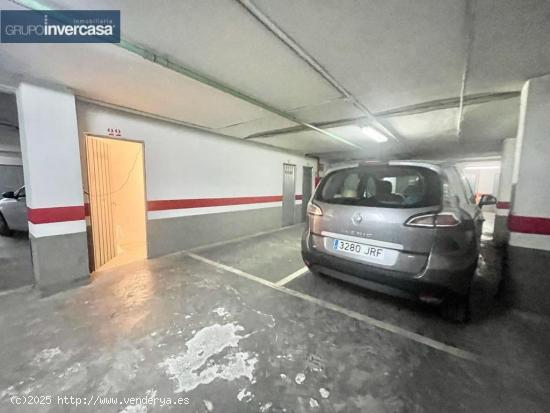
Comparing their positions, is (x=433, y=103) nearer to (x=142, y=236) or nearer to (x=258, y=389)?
(x=258, y=389)

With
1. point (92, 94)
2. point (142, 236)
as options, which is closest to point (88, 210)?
point (92, 94)

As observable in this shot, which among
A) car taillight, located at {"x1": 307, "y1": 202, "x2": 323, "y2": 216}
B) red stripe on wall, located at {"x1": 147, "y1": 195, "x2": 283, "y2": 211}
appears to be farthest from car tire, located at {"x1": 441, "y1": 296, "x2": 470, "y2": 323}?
red stripe on wall, located at {"x1": 147, "y1": 195, "x2": 283, "y2": 211}

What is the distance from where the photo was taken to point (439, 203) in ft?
5.92

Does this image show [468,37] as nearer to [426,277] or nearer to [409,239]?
[409,239]

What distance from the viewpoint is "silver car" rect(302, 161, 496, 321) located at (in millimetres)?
1784

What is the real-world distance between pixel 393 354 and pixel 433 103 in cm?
327

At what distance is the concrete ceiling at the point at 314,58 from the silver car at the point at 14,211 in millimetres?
4026

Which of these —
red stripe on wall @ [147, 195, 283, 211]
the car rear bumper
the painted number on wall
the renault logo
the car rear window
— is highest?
the painted number on wall

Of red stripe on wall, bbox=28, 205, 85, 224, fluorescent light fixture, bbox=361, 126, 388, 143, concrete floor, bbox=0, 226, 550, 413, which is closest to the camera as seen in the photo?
concrete floor, bbox=0, 226, 550, 413

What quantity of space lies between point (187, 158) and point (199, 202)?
939 millimetres

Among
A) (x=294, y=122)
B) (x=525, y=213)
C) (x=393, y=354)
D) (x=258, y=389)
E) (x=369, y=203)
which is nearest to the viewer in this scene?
(x=258, y=389)

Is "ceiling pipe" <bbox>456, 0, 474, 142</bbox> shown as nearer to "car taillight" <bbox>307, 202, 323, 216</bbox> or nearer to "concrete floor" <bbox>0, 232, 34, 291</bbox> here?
"car taillight" <bbox>307, 202, 323, 216</bbox>

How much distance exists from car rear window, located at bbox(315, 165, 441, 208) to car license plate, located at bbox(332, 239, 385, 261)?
397 millimetres

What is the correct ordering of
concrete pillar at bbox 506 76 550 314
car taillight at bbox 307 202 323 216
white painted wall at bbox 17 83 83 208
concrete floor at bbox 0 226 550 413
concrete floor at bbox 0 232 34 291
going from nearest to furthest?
concrete floor at bbox 0 226 550 413, concrete pillar at bbox 506 76 550 314, car taillight at bbox 307 202 323 216, white painted wall at bbox 17 83 83 208, concrete floor at bbox 0 232 34 291
